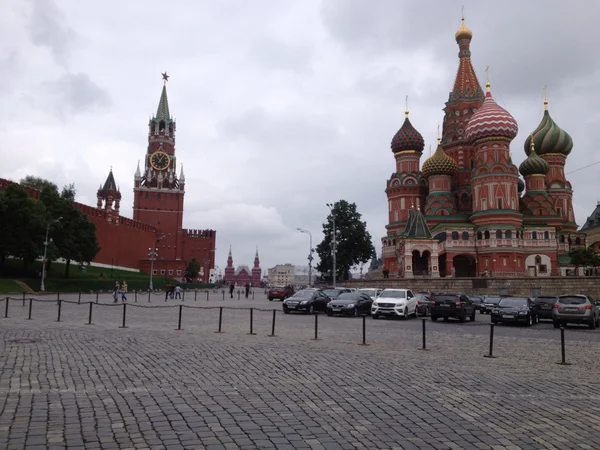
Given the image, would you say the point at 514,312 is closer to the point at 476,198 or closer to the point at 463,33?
the point at 476,198

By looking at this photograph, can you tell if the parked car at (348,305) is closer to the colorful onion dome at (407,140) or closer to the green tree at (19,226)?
the green tree at (19,226)

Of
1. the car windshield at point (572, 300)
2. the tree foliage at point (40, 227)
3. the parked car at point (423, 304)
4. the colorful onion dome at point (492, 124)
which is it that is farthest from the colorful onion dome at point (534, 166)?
the tree foliage at point (40, 227)

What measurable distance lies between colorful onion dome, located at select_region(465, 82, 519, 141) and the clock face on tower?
2801 inches

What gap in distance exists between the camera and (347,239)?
65.8 meters

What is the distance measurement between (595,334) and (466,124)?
5153 cm

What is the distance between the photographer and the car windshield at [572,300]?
20348mm

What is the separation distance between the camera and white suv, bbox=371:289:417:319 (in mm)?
22953

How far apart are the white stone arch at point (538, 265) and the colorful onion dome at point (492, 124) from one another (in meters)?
14.1

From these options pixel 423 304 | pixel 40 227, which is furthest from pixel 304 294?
pixel 40 227

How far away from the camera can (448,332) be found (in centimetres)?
1712

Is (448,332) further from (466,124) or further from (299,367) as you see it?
(466,124)

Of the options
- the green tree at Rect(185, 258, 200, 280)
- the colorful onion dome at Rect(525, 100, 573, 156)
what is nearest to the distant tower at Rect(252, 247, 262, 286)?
the green tree at Rect(185, 258, 200, 280)

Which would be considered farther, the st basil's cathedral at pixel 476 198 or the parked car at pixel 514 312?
the st basil's cathedral at pixel 476 198

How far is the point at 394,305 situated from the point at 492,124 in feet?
139
